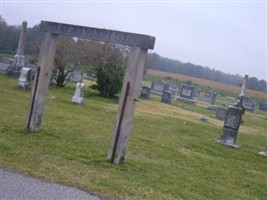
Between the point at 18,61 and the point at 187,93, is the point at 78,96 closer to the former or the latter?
the point at 18,61

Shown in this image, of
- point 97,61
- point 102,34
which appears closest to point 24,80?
point 97,61

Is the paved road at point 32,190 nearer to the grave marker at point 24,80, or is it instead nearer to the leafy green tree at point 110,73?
the grave marker at point 24,80

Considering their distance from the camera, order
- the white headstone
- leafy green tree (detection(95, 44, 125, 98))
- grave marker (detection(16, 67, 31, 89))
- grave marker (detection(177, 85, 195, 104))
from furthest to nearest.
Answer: grave marker (detection(177, 85, 195, 104))
leafy green tree (detection(95, 44, 125, 98))
grave marker (detection(16, 67, 31, 89))
the white headstone

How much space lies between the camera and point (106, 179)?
6.42m

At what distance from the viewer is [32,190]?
537 centimetres

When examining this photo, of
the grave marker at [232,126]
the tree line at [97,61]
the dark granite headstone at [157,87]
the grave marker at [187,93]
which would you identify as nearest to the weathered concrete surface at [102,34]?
the grave marker at [232,126]

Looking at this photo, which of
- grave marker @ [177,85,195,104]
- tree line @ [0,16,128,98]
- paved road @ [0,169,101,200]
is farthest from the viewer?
grave marker @ [177,85,195,104]

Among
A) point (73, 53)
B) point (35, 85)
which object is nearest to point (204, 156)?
point (35, 85)

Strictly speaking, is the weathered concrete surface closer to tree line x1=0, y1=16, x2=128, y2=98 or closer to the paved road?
the paved road

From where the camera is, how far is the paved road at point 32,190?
5.11m

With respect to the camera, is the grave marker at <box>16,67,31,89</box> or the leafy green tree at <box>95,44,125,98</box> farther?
the leafy green tree at <box>95,44,125,98</box>

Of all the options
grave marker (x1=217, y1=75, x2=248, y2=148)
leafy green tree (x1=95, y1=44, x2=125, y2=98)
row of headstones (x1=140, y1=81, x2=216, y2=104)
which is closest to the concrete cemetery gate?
grave marker (x1=217, y1=75, x2=248, y2=148)

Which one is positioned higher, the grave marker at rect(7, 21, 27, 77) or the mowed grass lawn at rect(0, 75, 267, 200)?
the grave marker at rect(7, 21, 27, 77)

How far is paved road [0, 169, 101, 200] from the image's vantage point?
5109 mm
